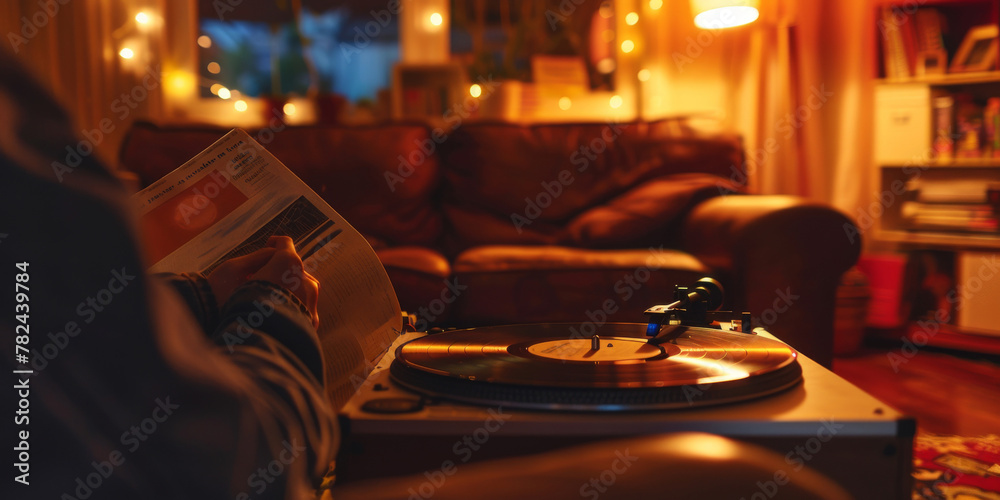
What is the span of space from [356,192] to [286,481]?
205 cm

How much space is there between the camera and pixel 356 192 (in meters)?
2.39

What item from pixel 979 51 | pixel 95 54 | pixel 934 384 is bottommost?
pixel 934 384

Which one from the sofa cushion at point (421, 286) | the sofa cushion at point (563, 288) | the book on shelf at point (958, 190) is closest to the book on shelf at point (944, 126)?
the book on shelf at point (958, 190)

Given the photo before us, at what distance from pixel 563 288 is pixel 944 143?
1.99 metres

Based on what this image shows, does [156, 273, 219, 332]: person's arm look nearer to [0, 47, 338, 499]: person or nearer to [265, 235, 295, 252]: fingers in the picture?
[265, 235, 295, 252]: fingers

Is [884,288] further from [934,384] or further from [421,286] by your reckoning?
[421,286]

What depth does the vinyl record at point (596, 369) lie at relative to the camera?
58cm

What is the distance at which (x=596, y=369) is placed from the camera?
651 mm

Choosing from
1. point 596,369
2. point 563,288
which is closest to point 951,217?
point 563,288

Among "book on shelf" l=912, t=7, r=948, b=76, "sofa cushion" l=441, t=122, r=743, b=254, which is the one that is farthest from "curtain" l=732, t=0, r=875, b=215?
"sofa cushion" l=441, t=122, r=743, b=254

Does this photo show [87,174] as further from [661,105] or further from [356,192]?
[661,105]

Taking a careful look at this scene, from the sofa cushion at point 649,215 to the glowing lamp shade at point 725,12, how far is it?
0.82 m

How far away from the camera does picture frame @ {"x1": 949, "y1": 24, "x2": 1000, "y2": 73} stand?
2.66 meters

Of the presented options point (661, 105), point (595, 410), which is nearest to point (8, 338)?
point (595, 410)
